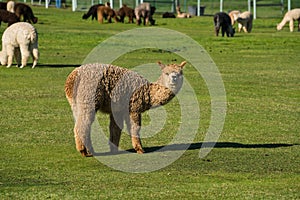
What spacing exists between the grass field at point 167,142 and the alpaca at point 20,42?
48 centimetres

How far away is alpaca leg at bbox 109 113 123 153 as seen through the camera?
44.2 feet

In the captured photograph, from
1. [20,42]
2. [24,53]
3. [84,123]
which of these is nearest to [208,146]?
[84,123]

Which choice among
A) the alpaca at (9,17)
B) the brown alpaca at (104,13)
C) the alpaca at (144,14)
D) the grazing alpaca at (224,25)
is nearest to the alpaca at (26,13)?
the brown alpaca at (104,13)

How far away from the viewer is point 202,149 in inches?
555

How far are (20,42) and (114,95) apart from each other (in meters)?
13.9

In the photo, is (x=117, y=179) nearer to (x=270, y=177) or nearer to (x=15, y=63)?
(x=270, y=177)

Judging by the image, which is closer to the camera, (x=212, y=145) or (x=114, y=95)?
(x=114, y=95)

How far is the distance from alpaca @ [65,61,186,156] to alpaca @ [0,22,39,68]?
525 inches

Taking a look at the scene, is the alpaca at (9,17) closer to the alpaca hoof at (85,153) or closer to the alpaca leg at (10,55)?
the alpaca leg at (10,55)

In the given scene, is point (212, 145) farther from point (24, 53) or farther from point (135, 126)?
point (24, 53)

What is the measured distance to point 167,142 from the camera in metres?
14.8

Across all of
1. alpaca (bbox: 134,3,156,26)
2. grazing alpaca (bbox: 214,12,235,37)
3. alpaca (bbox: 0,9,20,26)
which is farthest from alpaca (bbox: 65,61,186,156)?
alpaca (bbox: 134,3,156,26)

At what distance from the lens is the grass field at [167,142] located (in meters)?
11.0

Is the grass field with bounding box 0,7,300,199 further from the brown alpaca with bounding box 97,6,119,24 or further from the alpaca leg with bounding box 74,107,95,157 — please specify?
the brown alpaca with bounding box 97,6,119,24
